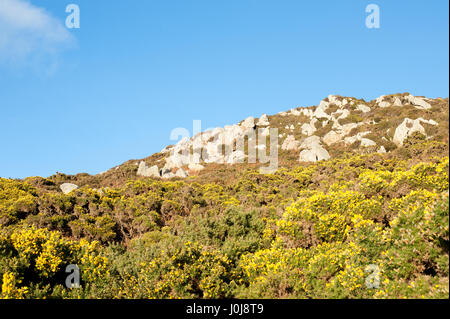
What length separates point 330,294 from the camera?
7.87 meters

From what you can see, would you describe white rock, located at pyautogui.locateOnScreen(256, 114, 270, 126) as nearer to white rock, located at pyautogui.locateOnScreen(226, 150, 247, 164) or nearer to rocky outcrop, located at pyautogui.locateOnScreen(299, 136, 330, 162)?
white rock, located at pyautogui.locateOnScreen(226, 150, 247, 164)

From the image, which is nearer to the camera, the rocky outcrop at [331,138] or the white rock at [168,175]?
the white rock at [168,175]

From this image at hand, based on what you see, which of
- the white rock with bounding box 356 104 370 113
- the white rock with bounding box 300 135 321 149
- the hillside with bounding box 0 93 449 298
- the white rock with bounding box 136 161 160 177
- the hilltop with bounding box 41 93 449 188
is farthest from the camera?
the white rock with bounding box 356 104 370 113

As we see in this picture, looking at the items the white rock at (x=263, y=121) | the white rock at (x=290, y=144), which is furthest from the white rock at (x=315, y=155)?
the white rock at (x=263, y=121)

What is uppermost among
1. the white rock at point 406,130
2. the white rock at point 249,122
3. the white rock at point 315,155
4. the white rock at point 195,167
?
the white rock at point 249,122

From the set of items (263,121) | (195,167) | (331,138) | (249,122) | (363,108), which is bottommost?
(195,167)

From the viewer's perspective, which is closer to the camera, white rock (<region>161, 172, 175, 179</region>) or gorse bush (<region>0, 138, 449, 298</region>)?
gorse bush (<region>0, 138, 449, 298</region>)

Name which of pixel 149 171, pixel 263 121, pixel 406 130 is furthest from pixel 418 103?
pixel 149 171

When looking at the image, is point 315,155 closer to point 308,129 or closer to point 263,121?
point 308,129

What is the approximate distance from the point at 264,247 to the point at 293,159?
1249 inches

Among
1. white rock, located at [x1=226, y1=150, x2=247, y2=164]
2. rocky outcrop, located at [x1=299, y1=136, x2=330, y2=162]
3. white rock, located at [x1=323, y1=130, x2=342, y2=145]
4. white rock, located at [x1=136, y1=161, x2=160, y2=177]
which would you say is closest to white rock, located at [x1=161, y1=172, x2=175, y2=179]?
white rock, located at [x1=136, y1=161, x2=160, y2=177]

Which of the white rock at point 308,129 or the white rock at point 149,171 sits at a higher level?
the white rock at point 308,129

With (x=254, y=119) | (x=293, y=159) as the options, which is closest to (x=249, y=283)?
(x=293, y=159)

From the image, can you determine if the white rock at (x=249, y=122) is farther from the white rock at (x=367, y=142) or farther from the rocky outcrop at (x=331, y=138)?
the white rock at (x=367, y=142)
